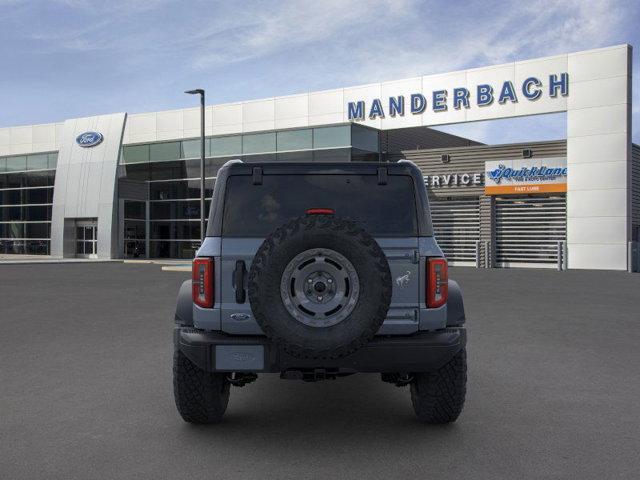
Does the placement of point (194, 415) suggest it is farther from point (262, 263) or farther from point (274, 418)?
point (262, 263)

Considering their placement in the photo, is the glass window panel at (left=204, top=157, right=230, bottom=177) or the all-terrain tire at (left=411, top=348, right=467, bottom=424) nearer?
the all-terrain tire at (left=411, top=348, right=467, bottom=424)

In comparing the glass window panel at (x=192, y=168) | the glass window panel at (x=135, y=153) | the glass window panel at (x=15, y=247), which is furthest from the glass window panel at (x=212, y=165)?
the glass window panel at (x=15, y=247)

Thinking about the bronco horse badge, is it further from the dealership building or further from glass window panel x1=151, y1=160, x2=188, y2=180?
glass window panel x1=151, y1=160, x2=188, y2=180

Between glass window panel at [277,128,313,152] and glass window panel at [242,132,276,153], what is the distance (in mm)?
455

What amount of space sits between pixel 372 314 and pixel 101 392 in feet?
10.5

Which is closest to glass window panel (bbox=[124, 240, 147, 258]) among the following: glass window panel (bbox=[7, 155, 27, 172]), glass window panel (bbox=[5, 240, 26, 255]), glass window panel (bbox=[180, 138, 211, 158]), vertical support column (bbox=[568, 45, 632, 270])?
glass window panel (bbox=[180, 138, 211, 158])

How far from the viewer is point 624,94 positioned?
2648 cm

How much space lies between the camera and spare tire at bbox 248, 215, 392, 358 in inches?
165

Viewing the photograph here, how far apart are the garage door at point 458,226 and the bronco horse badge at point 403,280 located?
86.5 feet

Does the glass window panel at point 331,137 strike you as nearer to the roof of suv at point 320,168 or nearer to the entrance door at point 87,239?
the entrance door at point 87,239

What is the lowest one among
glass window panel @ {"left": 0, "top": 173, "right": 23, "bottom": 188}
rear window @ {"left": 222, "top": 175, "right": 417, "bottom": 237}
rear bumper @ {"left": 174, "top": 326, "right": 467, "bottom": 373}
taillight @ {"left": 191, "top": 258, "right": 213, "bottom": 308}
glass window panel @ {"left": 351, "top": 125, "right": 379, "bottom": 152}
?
rear bumper @ {"left": 174, "top": 326, "right": 467, "bottom": 373}

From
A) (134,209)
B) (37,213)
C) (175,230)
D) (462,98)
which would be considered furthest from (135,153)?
(462,98)

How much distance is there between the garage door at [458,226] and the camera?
30672mm

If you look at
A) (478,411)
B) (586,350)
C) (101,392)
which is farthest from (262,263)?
(586,350)
